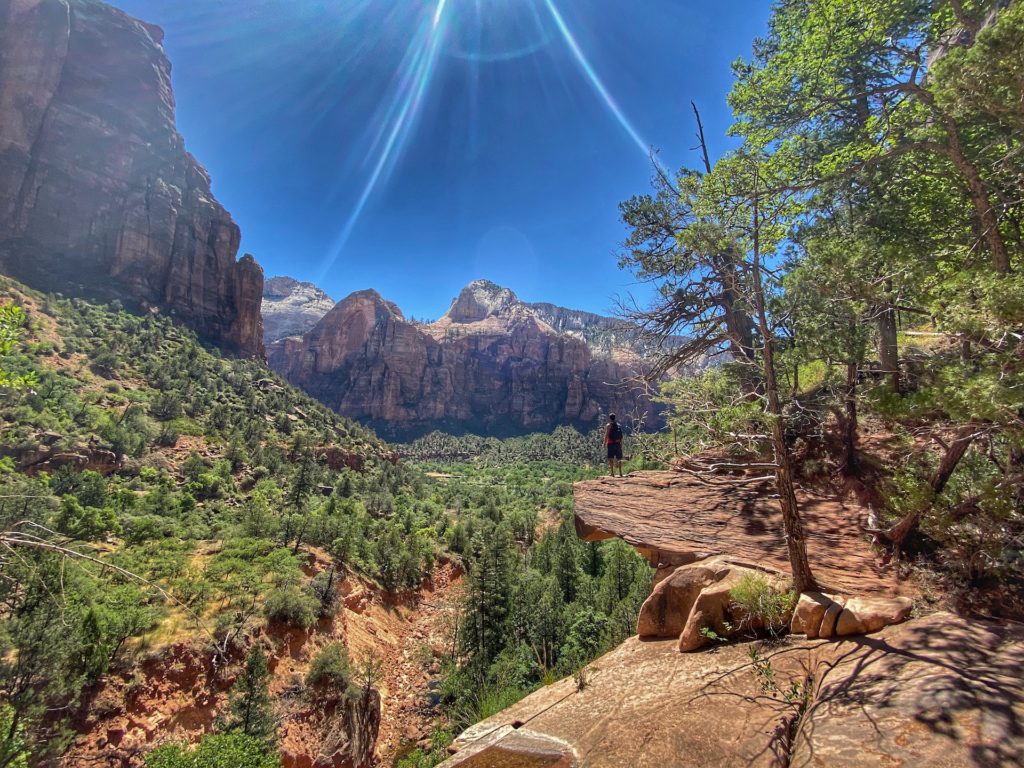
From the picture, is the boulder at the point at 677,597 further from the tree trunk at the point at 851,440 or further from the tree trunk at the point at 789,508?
the tree trunk at the point at 851,440

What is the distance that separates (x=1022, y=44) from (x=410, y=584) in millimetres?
37148

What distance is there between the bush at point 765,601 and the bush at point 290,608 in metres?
23.9

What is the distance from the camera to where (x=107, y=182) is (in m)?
68.7

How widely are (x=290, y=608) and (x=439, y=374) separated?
13211 cm

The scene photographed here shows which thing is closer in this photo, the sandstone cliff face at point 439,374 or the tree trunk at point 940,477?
the tree trunk at point 940,477

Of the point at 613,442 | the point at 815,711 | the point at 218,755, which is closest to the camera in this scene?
the point at 815,711

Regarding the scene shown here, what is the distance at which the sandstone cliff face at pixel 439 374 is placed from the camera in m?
142

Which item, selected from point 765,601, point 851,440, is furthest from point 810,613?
point 851,440

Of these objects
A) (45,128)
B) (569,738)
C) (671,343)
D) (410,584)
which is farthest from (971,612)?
(45,128)

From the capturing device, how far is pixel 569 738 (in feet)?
14.7

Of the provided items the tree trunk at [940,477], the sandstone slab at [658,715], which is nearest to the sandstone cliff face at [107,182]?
the sandstone slab at [658,715]

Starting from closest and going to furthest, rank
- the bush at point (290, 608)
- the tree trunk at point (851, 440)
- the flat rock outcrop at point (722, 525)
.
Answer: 1. the flat rock outcrop at point (722, 525)
2. the tree trunk at point (851, 440)
3. the bush at point (290, 608)

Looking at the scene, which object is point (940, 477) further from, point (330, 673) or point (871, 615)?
point (330, 673)

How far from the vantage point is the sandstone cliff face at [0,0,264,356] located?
2360 inches
